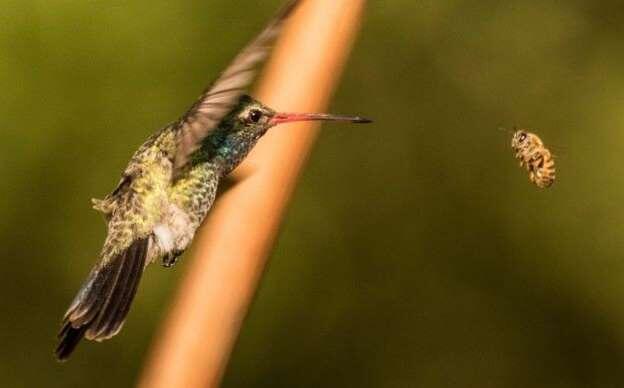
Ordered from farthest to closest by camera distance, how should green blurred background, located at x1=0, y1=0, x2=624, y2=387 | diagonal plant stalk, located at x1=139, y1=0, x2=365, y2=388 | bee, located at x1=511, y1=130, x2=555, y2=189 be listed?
green blurred background, located at x1=0, y1=0, x2=624, y2=387, bee, located at x1=511, y1=130, x2=555, y2=189, diagonal plant stalk, located at x1=139, y1=0, x2=365, y2=388

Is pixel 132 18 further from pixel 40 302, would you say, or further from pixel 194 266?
pixel 194 266

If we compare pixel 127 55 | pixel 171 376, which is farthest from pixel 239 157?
→ pixel 127 55

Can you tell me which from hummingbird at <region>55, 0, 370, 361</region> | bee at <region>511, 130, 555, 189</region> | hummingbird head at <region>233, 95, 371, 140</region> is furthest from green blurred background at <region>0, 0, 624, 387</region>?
hummingbird head at <region>233, 95, 371, 140</region>

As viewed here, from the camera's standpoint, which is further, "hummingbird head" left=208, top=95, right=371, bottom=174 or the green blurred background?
the green blurred background

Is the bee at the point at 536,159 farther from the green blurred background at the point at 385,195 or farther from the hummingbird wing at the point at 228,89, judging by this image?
the hummingbird wing at the point at 228,89

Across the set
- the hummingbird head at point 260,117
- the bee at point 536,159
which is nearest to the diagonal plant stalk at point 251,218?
the hummingbird head at point 260,117

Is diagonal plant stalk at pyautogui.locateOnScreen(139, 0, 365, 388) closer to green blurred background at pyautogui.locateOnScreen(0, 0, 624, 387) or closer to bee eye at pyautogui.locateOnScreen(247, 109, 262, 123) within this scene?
bee eye at pyautogui.locateOnScreen(247, 109, 262, 123)

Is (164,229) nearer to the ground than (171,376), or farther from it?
farther from it
